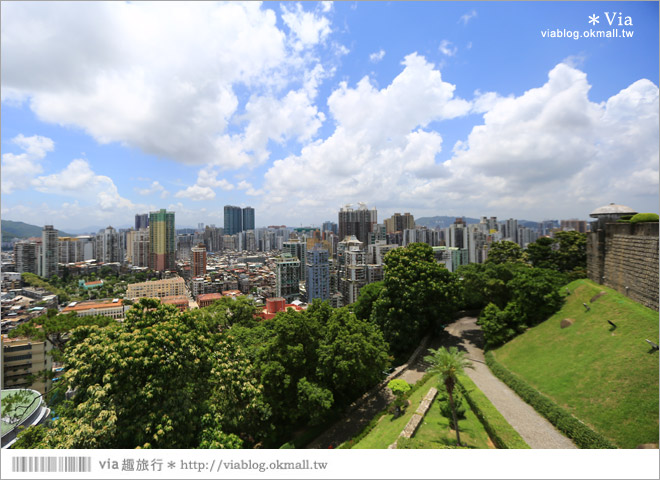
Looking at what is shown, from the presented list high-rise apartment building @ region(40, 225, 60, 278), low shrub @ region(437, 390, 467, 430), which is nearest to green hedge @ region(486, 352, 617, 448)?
low shrub @ region(437, 390, 467, 430)

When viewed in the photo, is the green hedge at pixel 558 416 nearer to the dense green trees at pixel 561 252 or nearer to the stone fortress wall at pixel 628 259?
the stone fortress wall at pixel 628 259

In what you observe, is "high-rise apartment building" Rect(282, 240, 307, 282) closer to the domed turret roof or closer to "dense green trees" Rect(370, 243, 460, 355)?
"dense green trees" Rect(370, 243, 460, 355)

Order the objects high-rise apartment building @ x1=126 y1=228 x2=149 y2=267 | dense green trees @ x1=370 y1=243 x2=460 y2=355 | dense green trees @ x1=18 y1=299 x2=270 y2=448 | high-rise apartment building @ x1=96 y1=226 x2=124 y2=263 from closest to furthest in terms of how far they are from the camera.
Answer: dense green trees @ x1=18 y1=299 x2=270 y2=448 < dense green trees @ x1=370 y1=243 x2=460 y2=355 < high-rise apartment building @ x1=126 y1=228 x2=149 y2=267 < high-rise apartment building @ x1=96 y1=226 x2=124 y2=263

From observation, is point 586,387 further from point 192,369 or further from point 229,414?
point 192,369

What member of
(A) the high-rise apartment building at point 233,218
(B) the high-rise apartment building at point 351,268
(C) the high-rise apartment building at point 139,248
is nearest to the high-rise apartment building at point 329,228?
(B) the high-rise apartment building at point 351,268

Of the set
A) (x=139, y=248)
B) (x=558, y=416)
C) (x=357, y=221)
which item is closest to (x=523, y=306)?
(x=558, y=416)

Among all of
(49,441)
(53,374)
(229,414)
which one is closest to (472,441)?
(229,414)

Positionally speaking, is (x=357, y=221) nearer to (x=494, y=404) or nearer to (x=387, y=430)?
(x=494, y=404)
